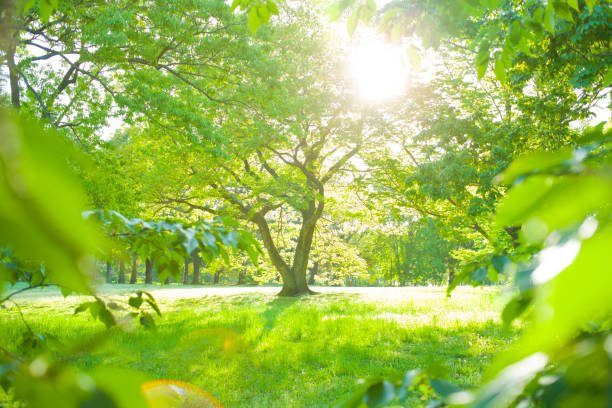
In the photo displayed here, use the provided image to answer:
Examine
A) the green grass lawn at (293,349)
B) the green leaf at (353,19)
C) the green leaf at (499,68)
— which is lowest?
the green grass lawn at (293,349)

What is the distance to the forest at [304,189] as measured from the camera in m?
0.32

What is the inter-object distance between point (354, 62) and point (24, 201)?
44.4ft

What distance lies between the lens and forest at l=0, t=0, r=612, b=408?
318mm

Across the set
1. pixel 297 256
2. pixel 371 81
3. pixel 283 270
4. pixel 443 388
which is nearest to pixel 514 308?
pixel 443 388

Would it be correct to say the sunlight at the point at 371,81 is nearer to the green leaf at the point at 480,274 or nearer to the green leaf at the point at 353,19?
the green leaf at the point at 353,19

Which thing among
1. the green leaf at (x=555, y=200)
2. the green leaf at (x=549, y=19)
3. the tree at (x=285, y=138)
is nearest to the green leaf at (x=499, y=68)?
the green leaf at (x=549, y=19)

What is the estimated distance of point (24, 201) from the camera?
0.73ft

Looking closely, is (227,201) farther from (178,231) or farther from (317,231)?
(178,231)

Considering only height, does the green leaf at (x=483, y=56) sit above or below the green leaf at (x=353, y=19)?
below

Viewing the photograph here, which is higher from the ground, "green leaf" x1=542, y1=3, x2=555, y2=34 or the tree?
the tree

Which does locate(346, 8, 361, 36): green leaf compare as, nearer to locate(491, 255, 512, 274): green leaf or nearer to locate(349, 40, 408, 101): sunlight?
locate(491, 255, 512, 274): green leaf

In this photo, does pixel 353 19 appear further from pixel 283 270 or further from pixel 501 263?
pixel 283 270

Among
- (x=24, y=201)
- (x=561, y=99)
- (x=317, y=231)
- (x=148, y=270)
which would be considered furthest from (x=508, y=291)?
(x=148, y=270)

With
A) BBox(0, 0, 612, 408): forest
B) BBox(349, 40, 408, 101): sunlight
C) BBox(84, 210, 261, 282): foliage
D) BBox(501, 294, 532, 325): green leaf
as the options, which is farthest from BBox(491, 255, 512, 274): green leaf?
BBox(349, 40, 408, 101): sunlight
